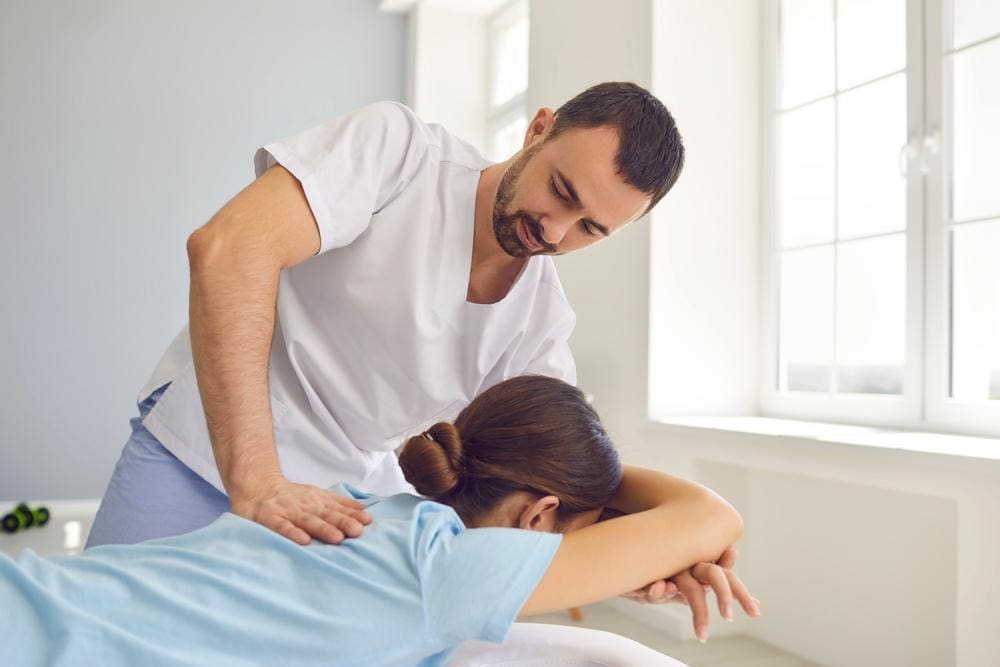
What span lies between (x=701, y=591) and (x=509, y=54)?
15.0 ft

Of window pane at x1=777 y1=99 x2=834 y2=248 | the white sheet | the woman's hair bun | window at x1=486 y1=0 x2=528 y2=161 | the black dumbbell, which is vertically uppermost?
window at x1=486 y1=0 x2=528 y2=161

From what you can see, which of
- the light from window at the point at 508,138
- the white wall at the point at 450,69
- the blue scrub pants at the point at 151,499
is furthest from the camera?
the white wall at the point at 450,69

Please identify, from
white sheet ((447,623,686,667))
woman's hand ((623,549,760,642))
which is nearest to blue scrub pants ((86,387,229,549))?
white sheet ((447,623,686,667))

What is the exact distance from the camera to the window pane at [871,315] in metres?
2.75

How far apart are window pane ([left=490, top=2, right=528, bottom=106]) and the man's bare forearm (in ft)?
13.4

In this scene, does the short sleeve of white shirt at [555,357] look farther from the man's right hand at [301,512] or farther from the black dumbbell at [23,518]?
the black dumbbell at [23,518]

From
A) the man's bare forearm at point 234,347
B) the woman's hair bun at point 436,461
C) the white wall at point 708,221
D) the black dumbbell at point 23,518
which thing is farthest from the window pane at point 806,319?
the black dumbbell at point 23,518

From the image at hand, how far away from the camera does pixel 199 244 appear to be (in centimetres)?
114

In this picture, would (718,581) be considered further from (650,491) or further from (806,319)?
(806,319)

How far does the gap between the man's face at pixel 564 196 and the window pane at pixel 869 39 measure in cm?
177

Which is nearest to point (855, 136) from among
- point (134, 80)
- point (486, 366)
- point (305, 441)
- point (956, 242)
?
point (956, 242)

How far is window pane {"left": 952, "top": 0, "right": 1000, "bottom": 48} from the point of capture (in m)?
2.51

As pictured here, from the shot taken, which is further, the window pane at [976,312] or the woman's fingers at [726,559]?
the window pane at [976,312]

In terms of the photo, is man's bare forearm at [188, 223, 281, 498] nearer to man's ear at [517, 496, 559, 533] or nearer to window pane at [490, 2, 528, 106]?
man's ear at [517, 496, 559, 533]
